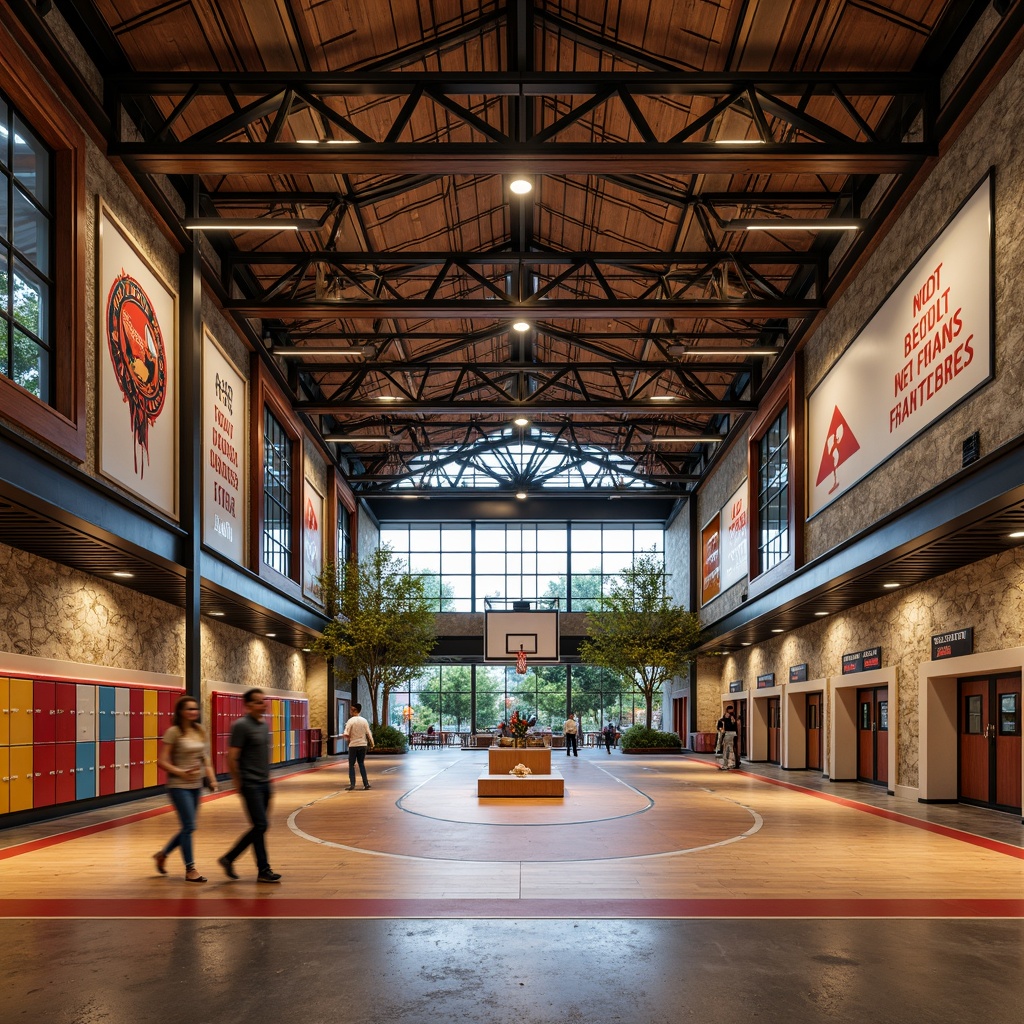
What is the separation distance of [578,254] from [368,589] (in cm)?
1721

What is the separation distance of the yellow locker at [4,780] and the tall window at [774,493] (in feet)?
53.7

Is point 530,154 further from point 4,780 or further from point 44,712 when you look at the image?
point 4,780

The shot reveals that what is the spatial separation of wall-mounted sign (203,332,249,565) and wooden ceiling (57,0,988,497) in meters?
1.31

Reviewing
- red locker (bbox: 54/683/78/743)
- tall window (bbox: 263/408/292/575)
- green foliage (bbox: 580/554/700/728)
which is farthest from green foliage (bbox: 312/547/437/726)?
red locker (bbox: 54/683/78/743)

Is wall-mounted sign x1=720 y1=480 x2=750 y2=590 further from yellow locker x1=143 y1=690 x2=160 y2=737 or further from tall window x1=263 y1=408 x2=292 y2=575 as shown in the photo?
yellow locker x1=143 y1=690 x2=160 y2=737

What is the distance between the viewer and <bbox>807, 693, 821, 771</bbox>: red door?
25.0 meters

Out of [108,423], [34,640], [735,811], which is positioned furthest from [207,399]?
[735,811]

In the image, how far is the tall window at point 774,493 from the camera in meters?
24.3

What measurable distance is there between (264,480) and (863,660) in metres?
14.3

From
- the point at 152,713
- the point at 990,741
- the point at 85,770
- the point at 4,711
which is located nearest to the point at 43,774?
the point at 85,770

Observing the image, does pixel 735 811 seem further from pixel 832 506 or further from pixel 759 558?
pixel 759 558

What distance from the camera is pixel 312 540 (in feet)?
105

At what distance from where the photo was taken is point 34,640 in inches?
539

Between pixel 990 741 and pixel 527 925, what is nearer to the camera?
pixel 527 925
